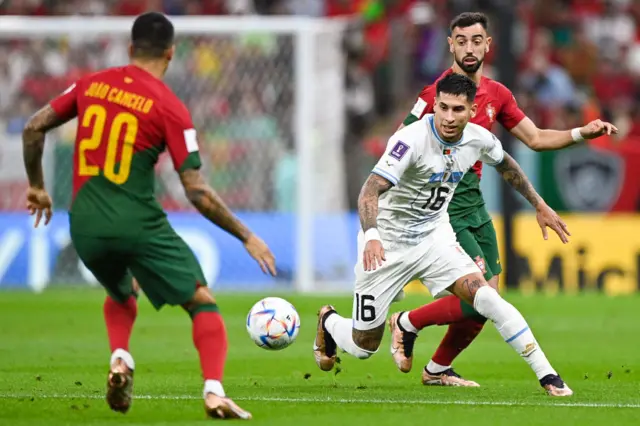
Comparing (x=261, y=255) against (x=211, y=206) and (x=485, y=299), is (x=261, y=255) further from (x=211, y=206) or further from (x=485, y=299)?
(x=485, y=299)

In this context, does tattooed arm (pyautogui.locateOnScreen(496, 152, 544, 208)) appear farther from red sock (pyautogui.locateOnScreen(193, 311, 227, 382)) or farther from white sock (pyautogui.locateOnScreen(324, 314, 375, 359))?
red sock (pyautogui.locateOnScreen(193, 311, 227, 382))

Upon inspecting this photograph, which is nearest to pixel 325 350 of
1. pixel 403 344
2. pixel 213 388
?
pixel 403 344

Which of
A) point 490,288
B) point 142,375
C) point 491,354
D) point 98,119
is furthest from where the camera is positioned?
point 491,354

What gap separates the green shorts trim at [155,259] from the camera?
697cm

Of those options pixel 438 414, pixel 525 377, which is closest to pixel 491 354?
pixel 525 377

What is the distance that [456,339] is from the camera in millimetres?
9203

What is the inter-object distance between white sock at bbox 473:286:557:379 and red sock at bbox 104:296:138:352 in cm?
222

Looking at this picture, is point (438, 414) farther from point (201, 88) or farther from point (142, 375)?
point (201, 88)

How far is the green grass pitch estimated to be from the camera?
7188 mm

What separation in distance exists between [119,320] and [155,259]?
62 cm

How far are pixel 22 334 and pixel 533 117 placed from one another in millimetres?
10621

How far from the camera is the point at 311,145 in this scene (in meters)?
19.3

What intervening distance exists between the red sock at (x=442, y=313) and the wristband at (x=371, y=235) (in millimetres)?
1531

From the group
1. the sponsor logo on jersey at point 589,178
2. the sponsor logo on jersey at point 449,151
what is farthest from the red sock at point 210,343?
the sponsor logo on jersey at point 589,178
